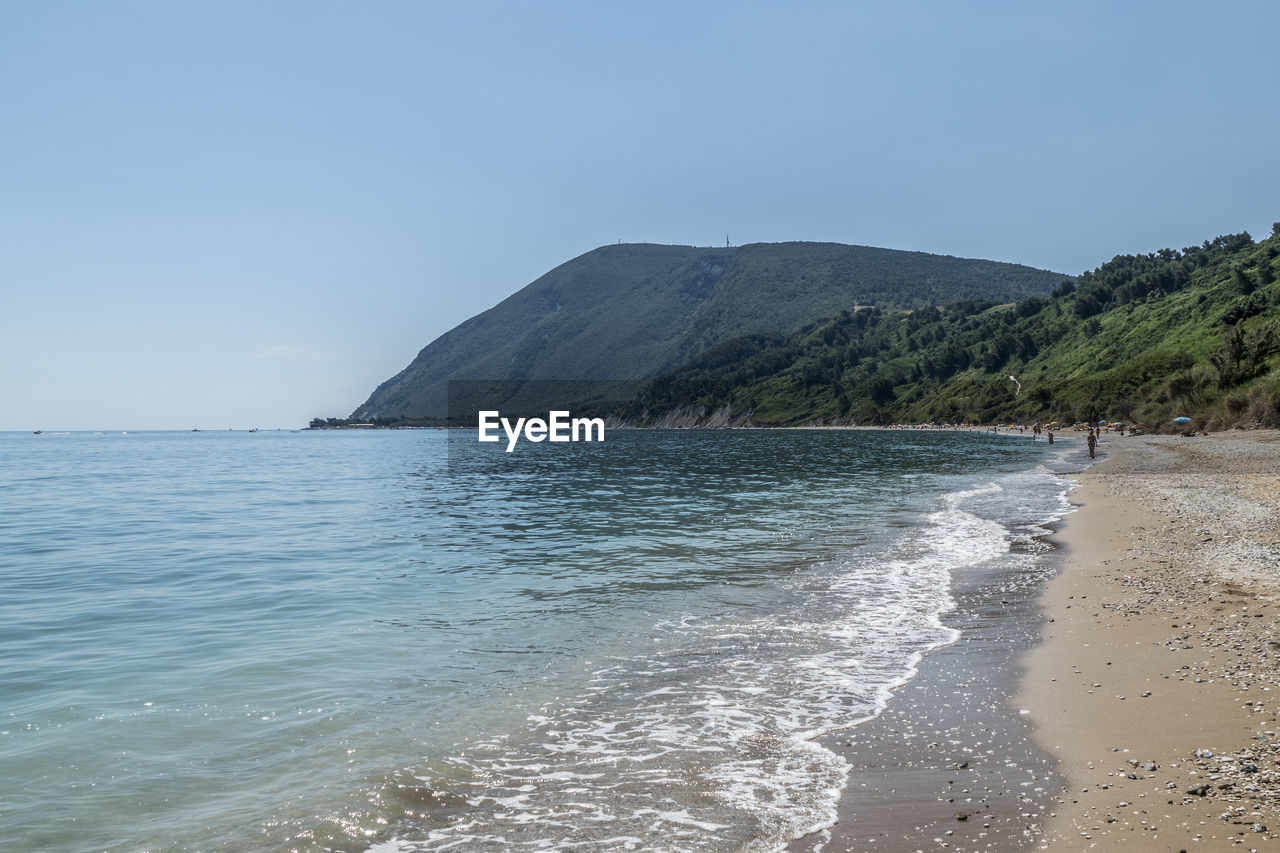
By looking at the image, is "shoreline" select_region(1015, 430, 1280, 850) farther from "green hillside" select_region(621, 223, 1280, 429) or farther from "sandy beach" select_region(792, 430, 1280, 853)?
"green hillside" select_region(621, 223, 1280, 429)

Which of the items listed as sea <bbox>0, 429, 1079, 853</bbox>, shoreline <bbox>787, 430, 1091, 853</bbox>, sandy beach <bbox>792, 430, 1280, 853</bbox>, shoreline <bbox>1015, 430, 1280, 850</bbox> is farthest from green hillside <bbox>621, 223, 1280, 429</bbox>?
shoreline <bbox>787, 430, 1091, 853</bbox>

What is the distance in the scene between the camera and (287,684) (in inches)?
451

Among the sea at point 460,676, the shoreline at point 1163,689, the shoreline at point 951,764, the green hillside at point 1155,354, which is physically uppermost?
the green hillside at point 1155,354

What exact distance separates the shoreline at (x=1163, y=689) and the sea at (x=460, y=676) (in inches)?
76.3

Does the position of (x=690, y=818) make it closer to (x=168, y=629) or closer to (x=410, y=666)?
(x=410, y=666)

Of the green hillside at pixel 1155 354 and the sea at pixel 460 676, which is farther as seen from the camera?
the green hillside at pixel 1155 354

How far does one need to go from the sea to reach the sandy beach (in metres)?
0.66

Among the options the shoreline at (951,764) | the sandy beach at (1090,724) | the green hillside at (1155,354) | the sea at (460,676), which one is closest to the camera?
the sandy beach at (1090,724)

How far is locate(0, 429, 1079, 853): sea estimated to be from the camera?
7316 mm

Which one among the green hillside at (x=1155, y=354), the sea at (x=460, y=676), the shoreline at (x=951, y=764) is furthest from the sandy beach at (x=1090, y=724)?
the green hillside at (x=1155, y=354)

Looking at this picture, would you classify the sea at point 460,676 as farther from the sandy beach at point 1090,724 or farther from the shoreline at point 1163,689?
the shoreline at point 1163,689

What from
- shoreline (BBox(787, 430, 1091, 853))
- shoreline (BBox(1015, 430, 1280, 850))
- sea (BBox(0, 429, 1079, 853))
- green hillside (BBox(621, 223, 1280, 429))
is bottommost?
sea (BBox(0, 429, 1079, 853))

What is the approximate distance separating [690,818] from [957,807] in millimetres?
2344

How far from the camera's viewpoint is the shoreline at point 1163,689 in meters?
6.09
